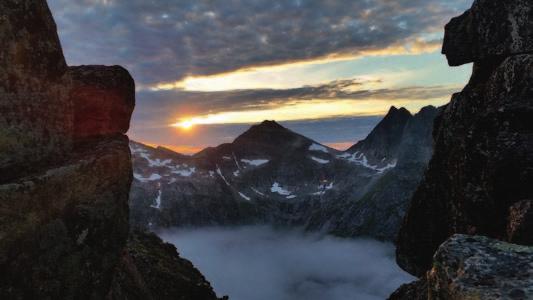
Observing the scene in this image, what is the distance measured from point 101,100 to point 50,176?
869 cm

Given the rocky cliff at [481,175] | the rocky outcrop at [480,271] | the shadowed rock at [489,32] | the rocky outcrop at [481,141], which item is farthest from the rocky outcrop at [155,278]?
the shadowed rock at [489,32]

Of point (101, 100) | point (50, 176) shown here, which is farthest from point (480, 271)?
point (101, 100)

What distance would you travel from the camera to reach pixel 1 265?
16.3 m

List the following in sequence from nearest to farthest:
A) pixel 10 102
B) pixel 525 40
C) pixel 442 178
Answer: pixel 10 102
pixel 525 40
pixel 442 178

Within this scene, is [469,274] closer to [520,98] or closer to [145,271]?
[520,98]

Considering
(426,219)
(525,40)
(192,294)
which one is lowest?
(192,294)

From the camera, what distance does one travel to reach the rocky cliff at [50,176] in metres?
17.2

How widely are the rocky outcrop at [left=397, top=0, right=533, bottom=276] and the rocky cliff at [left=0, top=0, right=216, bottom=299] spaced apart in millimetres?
18351

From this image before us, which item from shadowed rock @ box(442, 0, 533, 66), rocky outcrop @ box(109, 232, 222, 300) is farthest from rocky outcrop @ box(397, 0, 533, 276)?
rocky outcrop @ box(109, 232, 222, 300)

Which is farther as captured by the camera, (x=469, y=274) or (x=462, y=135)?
(x=462, y=135)

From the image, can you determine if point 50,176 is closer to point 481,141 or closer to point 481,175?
point 481,175

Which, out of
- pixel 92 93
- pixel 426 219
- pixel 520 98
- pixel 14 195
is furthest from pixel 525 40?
pixel 14 195

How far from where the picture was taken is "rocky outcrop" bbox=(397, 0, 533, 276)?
2114cm

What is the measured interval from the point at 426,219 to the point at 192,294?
76.8 feet
